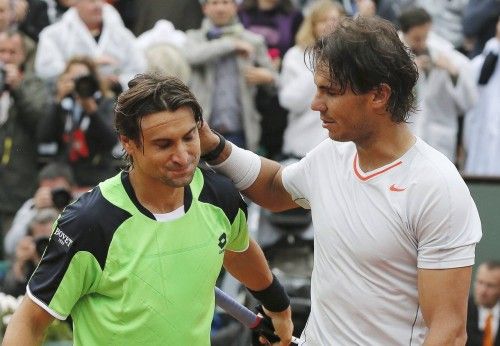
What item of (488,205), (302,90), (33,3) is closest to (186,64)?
(302,90)

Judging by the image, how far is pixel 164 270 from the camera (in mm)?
4602

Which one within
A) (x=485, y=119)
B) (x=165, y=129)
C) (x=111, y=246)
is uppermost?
(x=165, y=129)

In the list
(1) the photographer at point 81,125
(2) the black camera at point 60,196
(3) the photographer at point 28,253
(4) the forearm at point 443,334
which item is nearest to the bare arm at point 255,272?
(4) the forearm at point 443,334

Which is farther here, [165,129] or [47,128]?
[47,128]

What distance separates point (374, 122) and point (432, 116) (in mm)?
5836

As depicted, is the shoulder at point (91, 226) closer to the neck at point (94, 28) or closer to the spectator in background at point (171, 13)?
the neck at point (94, 28)

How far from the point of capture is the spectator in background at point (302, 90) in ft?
31.8

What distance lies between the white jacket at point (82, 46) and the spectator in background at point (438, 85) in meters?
2.00

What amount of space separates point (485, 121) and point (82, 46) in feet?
10.5

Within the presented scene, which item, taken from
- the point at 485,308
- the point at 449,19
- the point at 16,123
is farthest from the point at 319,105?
the point at 449,19

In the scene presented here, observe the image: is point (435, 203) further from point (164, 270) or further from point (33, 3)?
point (33, 3)

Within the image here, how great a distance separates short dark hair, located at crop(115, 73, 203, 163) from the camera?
15.0 feet

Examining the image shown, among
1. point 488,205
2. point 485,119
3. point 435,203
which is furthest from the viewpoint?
point 485,119

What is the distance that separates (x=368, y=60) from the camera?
4527 millimetres
